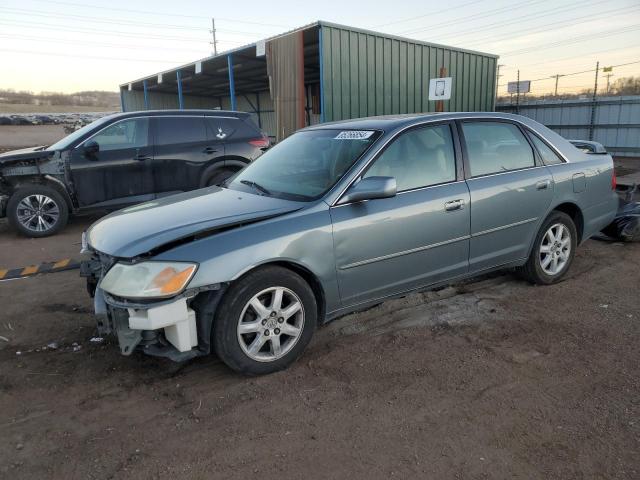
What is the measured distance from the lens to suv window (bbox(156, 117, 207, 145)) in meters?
7.76

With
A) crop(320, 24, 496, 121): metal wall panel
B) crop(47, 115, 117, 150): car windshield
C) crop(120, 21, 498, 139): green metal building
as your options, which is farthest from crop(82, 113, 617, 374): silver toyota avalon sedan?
crop(320, 24, 496, 121): metal wall panel

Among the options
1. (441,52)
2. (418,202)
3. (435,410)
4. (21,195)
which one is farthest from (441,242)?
(441,52)

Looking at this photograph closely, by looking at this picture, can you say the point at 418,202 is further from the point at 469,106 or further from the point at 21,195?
the point at 469,106

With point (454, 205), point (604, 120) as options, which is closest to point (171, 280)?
point (454, 205)

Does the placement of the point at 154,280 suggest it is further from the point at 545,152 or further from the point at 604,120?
the point at 604,120

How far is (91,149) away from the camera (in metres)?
7.19

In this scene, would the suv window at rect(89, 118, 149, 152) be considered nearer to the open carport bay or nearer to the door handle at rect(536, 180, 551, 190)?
the open carport bay

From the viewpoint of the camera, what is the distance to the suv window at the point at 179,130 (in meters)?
7.76

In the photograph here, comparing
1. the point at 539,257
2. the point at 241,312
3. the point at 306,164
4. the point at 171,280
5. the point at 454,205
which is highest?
the point at 306,164

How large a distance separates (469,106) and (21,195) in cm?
1444

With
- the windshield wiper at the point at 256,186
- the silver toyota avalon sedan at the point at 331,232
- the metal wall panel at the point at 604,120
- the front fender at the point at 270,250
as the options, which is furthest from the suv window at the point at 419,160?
the metal wall panel at the point at 604,120

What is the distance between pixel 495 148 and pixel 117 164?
561 centimetres

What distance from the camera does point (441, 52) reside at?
597 inches

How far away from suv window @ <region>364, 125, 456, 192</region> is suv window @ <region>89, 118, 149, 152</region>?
5.24 meters
